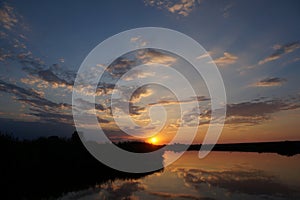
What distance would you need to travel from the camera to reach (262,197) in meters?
12.6

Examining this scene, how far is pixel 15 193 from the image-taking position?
14023mm

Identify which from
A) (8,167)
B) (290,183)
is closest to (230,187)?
(290,183)

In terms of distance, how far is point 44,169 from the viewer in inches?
891

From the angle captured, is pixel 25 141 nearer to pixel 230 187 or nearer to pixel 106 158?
pixel 106 158

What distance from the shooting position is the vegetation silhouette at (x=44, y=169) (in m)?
15.4

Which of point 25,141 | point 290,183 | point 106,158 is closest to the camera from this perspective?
point 290,183

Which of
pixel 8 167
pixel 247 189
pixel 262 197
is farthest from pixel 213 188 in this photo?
pixel 8 167

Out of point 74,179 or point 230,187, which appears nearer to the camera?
point 230,187

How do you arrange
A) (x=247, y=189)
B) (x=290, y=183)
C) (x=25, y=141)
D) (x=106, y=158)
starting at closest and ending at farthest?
(x=247, y=189)
(x=290, y=183)
(x=25, y=141)
(x=106, y=158)

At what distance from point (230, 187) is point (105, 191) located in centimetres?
859

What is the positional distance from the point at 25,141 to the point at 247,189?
73.6 ft

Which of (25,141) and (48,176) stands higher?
(25,141)

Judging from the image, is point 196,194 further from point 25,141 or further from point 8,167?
point 25,141

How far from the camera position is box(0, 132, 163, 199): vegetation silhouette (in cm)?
1538
